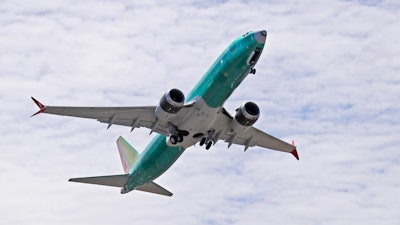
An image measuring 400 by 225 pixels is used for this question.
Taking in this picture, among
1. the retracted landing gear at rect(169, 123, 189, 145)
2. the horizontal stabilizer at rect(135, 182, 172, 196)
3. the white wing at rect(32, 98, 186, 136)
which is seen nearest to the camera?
the white wing at rect(32, 98, 186, 136)

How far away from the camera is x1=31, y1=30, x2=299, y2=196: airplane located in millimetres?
67000

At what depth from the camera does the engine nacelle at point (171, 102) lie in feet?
225

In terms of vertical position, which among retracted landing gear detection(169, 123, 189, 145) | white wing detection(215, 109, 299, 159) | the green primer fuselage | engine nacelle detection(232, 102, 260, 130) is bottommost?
white wing detection(215, 109, 299, 159)

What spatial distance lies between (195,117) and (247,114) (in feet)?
14.2

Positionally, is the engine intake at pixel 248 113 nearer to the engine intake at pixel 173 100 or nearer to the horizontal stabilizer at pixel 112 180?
the engine intake at pixel 173 100

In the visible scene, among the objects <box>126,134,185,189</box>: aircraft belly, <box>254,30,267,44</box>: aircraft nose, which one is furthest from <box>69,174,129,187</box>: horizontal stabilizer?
<box>254,30,267,44</box>: aircraft nose

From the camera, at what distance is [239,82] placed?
68.0 meters

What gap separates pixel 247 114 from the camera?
71.6m

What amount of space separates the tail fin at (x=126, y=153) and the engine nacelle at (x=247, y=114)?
1396cm

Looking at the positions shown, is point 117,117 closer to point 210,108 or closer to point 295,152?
point 210,108

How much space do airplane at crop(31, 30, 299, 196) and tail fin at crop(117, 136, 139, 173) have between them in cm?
206

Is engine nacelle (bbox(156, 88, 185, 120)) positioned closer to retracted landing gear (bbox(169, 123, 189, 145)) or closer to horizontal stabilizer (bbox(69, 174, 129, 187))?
retracted landing gear (bbox(169, 123, 189, 145))

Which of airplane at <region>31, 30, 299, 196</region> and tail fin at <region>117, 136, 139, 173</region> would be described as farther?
tail fin at <region>117, 136, 139, 173</region>

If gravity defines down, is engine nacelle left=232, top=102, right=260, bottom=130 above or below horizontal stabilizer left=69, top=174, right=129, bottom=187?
above
